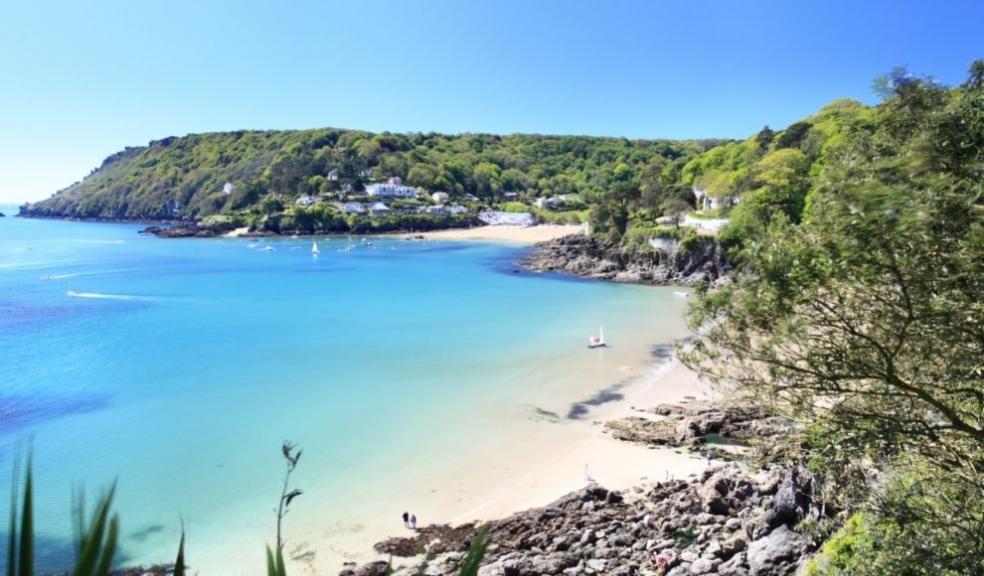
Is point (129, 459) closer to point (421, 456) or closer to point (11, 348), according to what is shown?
point (421, 456)

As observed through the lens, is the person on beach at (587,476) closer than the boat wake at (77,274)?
Yes

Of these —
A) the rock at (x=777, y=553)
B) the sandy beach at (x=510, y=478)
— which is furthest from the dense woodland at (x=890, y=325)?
the sandy beach at (x=510, y=478)

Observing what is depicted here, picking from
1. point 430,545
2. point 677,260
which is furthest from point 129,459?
point 677,260

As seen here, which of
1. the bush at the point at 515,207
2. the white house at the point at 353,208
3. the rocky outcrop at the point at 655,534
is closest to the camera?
the rocky outcrop at the point at 655,534

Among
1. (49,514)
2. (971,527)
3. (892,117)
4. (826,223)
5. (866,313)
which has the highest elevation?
(892,117)

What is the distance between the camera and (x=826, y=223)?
16.7 feet

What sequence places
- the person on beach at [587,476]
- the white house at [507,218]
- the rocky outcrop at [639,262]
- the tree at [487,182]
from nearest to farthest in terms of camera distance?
the person on beach at [587,476] < the rocky outcrop at [639,262] < the white house at [507,218] < the tree at [487,182]

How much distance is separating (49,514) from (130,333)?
67.9 ft

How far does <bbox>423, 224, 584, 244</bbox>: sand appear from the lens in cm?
9153

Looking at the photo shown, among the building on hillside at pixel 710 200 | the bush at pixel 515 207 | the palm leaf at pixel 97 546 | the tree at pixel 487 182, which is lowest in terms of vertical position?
the palm leaf at pixel 97 546

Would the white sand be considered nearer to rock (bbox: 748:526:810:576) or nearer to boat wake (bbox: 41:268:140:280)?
boat wake (bbox: 41:268:140:280)

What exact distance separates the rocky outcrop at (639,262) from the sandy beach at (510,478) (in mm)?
25897

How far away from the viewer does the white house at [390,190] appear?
122 m

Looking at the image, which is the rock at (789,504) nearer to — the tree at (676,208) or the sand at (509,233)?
the tree at (676,208)
